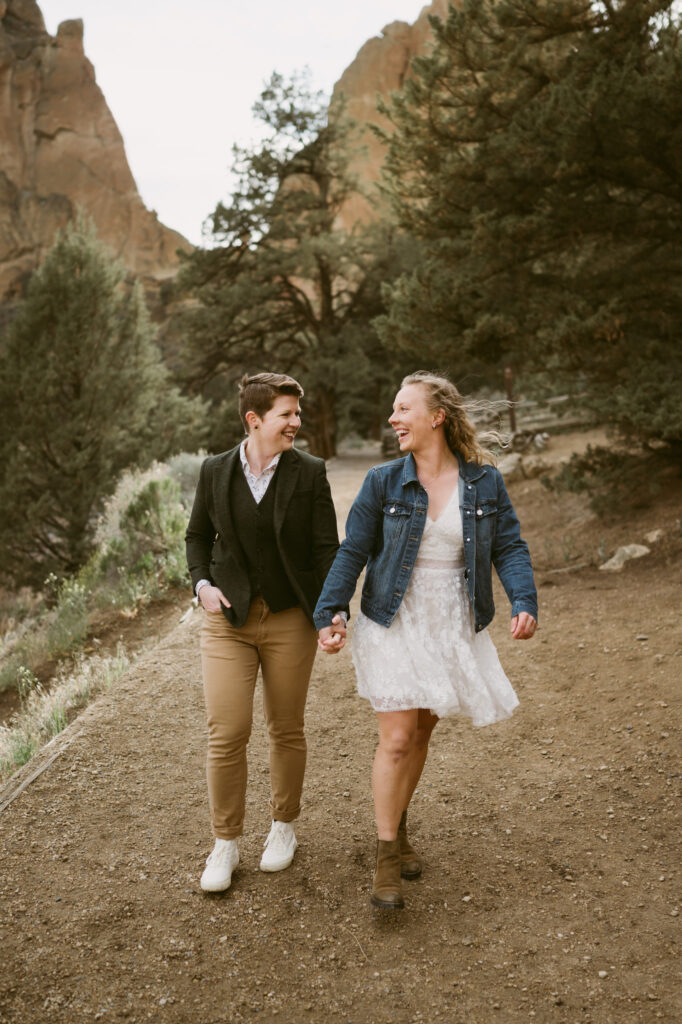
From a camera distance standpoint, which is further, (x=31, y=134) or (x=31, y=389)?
(x=31, y=134)

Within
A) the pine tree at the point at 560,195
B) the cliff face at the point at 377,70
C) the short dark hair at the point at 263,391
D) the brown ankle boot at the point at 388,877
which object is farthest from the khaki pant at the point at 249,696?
the cliff face at the point at 377,70

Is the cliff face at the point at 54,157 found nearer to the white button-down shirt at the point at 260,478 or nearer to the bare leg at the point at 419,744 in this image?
the white button-down shirt at the point at 260,478

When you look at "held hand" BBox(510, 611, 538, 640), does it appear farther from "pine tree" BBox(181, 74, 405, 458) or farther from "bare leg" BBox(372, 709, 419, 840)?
"pine tree" BBox(181, 74, 405, 458)

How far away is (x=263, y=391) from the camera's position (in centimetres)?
308

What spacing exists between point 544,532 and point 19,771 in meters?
7.36

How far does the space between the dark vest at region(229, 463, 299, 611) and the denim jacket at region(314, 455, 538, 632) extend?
0.90 feet

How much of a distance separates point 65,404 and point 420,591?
1513 cm

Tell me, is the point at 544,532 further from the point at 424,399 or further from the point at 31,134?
the point at 31,134

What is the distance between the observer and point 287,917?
3.00m

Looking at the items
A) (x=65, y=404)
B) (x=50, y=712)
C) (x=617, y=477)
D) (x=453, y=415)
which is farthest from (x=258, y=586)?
(x=65, y=404)

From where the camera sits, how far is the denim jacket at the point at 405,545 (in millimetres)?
2859

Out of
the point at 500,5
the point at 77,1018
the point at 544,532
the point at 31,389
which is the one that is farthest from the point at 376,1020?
the point at 31,389

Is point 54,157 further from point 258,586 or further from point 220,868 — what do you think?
point 220,868

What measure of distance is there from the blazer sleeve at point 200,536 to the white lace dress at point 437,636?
72cm
